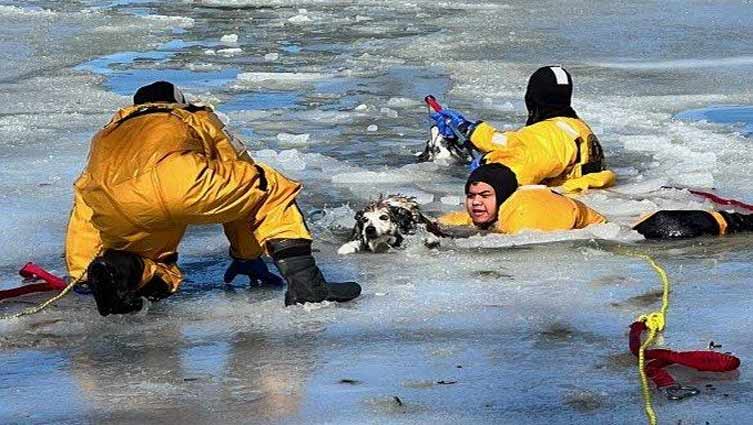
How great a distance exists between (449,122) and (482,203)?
196 cm

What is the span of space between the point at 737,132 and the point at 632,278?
4630 millimetres

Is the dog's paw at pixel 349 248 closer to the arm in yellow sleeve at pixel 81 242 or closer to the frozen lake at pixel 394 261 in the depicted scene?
the frozen lake at pixel 394 261

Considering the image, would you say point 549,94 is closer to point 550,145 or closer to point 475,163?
point 550,145

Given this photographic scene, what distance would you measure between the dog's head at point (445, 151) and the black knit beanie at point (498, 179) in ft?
5.45

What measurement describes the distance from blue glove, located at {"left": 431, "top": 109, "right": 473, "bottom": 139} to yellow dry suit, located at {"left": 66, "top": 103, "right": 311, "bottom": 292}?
3238mm

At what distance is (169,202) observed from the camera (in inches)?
200

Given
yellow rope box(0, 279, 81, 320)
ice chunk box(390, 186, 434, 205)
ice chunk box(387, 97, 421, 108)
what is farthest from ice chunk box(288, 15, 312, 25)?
yellow rope box(0, 279, 81, 320)

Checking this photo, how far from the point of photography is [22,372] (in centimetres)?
461

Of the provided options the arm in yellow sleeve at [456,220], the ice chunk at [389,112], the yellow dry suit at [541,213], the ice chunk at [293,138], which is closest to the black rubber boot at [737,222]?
the yellow dry suit at [541,213]

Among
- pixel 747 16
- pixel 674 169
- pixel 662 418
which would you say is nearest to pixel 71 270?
pixel 662 418

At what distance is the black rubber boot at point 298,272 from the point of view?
17.5 feet

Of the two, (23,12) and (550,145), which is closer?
(550,145)

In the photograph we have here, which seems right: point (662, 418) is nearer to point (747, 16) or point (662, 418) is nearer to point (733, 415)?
point (733, 415)

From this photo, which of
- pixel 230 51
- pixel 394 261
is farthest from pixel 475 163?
pixel 230 51
